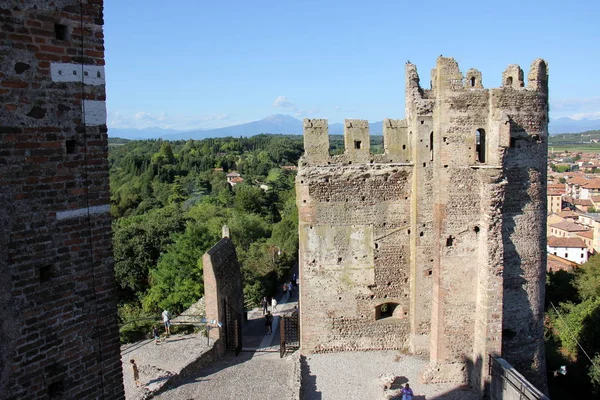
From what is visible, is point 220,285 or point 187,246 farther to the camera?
point 187,246

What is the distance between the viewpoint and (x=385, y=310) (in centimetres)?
1423

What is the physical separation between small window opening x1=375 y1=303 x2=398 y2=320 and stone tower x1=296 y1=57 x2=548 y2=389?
0.03 m

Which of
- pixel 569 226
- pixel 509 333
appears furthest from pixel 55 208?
pixel 569 226

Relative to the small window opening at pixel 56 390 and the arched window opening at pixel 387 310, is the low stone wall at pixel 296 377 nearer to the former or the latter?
the arched window opening at pixel 387 310

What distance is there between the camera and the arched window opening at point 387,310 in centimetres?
1392

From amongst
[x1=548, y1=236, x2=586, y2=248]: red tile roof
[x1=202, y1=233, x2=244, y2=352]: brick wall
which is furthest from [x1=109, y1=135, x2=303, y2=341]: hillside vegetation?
[x1=548, y1=236, x2=586, y2=248]: red tile roof

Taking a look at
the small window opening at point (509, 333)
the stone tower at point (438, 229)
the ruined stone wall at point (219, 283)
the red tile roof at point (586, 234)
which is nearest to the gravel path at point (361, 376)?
the stone tower at point (438, 229)

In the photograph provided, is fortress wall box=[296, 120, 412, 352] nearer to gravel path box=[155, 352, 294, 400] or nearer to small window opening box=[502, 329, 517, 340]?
gravel path box=[155, 352, 294, 400]

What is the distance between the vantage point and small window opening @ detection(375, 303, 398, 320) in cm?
1402

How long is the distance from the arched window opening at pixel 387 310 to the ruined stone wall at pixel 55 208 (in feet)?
32.5

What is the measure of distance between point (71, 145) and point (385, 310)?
1136cm

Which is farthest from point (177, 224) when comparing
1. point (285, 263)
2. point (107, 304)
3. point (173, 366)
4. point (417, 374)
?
point (107, 304)

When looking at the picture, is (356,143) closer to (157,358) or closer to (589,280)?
(157,358)

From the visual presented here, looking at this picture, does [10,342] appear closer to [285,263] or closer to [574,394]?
[574,394]
